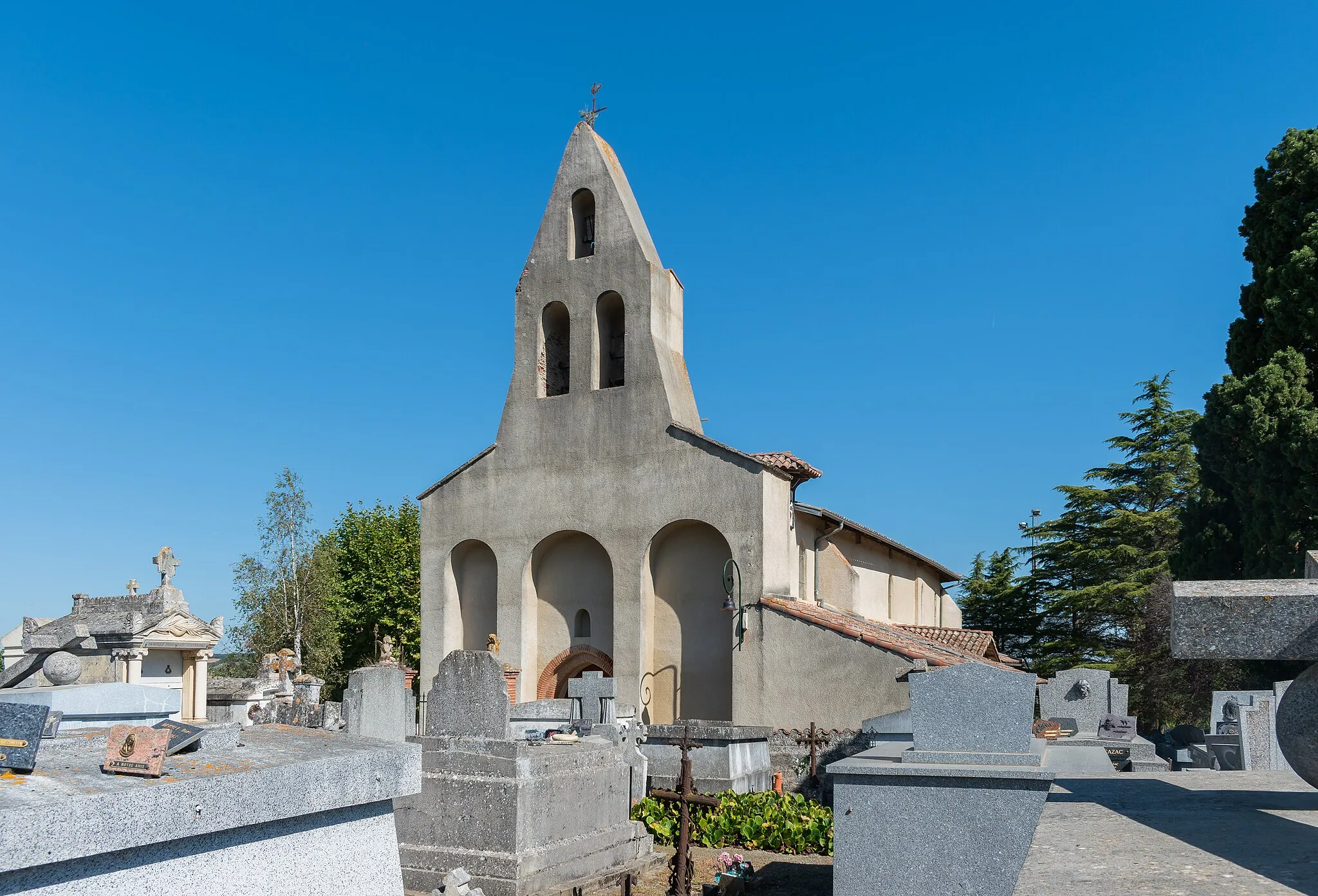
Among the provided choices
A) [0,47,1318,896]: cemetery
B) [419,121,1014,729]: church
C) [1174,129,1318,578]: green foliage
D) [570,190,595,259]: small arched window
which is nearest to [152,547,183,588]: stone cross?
[0,47,1318,896]: cemetery

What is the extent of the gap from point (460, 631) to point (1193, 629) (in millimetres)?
21507

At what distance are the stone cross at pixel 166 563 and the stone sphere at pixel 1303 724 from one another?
65.5 feet

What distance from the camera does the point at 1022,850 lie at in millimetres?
6836

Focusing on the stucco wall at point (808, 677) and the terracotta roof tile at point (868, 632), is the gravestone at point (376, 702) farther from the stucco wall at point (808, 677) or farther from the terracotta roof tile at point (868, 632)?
the terracotta roof tile at point (868, 632)

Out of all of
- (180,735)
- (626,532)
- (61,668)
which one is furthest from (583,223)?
(180,735)

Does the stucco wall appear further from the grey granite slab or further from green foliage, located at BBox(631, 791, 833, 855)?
the grey granite slab

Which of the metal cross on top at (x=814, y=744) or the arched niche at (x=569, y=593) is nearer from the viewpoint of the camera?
the metal cross on top at (x=814, y=744)

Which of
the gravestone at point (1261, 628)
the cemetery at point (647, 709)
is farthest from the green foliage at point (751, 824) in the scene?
the gravestone at point (1261, 628)

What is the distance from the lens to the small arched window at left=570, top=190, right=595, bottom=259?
2477cm

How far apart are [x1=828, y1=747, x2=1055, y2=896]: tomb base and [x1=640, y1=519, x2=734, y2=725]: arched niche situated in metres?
14.1

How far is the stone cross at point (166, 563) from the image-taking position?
2055 centimetres

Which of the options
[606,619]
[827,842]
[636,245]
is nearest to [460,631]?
[606,619]

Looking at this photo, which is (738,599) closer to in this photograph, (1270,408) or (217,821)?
(1270,408)

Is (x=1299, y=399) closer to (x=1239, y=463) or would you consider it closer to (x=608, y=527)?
(x=1239, y=463)
